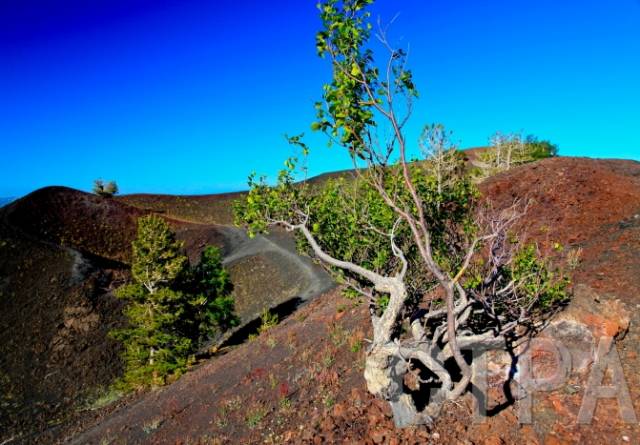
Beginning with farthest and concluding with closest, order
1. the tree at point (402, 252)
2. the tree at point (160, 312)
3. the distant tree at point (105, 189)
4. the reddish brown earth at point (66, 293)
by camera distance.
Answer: the distant tree at point (105, 189)
the reddish brown earth at point (66, 293)
the tree at point (160, 312)
the tree at point (402, 252)

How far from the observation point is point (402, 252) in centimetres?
786

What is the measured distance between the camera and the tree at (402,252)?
5199 millimetres

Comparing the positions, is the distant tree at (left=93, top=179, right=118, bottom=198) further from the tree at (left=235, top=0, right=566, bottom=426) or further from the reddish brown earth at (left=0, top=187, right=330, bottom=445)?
the tree at (left=235, top=0, right=566, bottom=426)

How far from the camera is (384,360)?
22.5 feet

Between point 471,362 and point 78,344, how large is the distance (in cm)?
3166

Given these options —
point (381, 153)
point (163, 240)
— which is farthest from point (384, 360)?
point (163, 240)

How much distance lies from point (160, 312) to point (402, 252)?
769 inches

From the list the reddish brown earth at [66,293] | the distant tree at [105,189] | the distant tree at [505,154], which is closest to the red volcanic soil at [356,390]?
the reddish brown earth at [66,293]

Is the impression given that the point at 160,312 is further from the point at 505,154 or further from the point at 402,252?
the point at 505,154

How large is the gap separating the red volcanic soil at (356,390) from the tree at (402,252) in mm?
1132

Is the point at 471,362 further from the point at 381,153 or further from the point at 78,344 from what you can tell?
the point at 78,344

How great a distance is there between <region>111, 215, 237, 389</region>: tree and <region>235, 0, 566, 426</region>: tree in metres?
16.4

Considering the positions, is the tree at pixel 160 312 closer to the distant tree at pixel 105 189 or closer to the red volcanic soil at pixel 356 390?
the red volcanic soil at pixel 356 390

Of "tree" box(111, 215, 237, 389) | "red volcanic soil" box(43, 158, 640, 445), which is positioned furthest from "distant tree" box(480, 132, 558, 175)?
"tree" box(111, 215, 237, 389)
